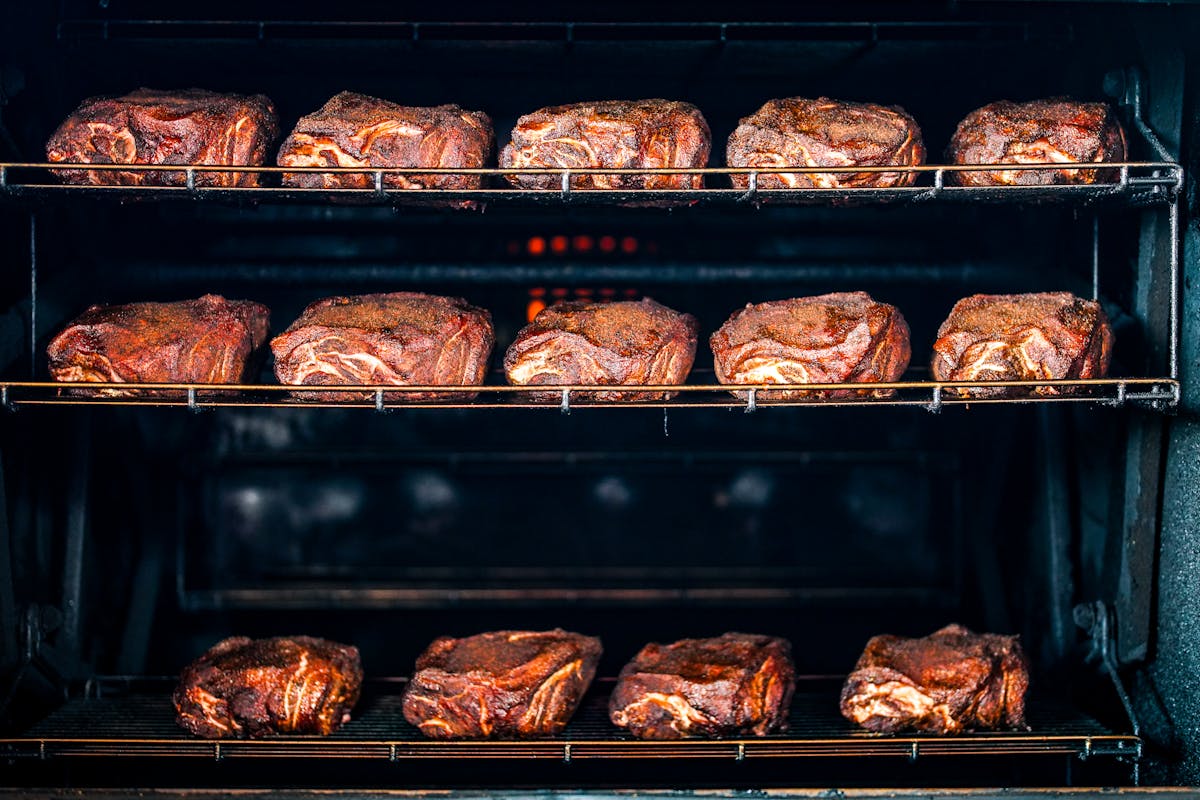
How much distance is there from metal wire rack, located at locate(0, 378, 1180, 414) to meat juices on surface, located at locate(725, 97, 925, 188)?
611mm

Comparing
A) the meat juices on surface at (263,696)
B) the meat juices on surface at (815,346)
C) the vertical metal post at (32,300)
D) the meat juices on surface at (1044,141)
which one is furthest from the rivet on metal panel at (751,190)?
the vertical metal post at (32,300)

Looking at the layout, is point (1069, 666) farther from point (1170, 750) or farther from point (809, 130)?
point (809, 130)

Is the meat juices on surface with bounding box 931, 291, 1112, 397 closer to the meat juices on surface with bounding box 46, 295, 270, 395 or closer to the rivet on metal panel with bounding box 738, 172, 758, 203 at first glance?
the rivet on metal panel with bounding box 738, 172, 758, 203

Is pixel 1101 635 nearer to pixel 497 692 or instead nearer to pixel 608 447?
pixel 608 447

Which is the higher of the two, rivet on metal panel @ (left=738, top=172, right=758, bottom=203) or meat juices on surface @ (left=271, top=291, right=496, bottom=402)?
rivet on metal panel @ (left=738, top=172, right=758, bottom=203)

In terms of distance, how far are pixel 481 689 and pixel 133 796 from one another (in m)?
0.98

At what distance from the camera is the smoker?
3365 mm

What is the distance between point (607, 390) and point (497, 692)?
940 millimetres

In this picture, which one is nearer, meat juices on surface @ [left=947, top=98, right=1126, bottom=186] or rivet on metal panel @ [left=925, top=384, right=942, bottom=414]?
rivet on metal panel @ [left=925, top=384, right=942, bottom=414]

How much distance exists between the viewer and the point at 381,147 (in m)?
3.41

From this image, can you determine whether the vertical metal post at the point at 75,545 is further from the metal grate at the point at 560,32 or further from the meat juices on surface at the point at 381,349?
the metal grate at the point at 560,32

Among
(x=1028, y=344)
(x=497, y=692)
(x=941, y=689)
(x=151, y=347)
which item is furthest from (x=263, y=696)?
(x=1028, y=344)

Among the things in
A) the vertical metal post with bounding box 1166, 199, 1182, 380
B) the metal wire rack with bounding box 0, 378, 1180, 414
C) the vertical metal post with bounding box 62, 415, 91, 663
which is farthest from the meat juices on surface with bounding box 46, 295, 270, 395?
the vertical metal post with bounding box 1166, 199, 1182, 380

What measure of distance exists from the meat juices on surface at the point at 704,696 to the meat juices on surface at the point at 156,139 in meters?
1.91
